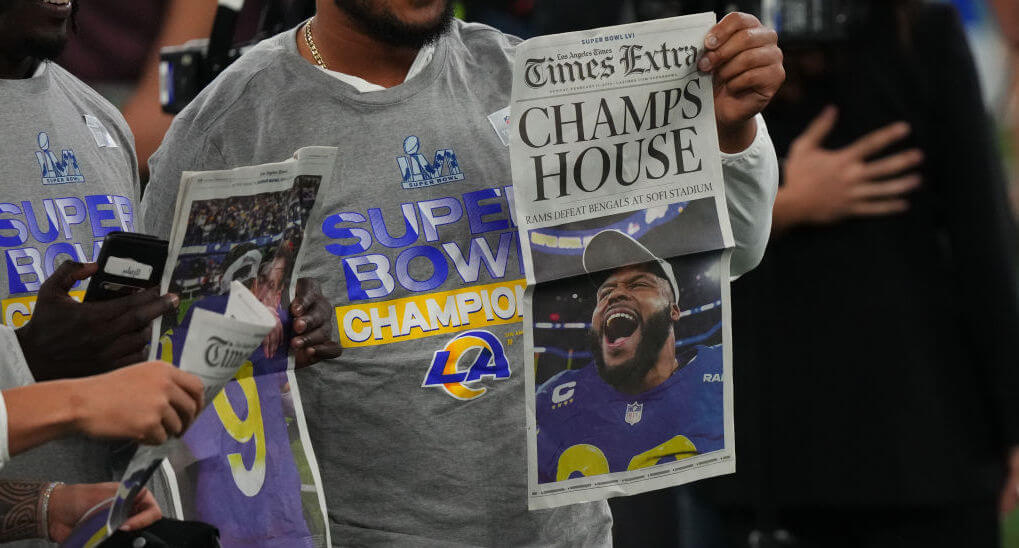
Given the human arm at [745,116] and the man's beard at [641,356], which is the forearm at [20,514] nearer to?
the man's beard at [641,356]

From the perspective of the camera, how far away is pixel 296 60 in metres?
2.10

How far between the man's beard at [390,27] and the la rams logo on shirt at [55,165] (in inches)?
17.7

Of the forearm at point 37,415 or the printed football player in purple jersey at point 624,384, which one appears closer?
the forearm at point 37,415

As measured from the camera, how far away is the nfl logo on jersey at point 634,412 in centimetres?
199

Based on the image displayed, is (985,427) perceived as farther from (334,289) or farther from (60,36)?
(60,36)

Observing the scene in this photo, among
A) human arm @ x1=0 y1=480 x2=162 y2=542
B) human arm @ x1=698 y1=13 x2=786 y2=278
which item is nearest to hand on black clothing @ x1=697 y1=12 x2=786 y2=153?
human arm @ x1=698 y1=13 x2=786 y2=278

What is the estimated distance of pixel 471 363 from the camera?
2072 mm

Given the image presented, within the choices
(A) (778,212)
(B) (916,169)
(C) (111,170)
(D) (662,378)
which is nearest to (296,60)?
(C) (111,170)

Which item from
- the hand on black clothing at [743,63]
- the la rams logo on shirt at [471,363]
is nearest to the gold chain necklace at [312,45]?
the la rams logo on shirt at [471,363]

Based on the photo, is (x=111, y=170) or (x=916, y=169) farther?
(x=916, y=169)

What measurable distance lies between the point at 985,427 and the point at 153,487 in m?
1.74

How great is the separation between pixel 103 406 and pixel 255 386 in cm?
34

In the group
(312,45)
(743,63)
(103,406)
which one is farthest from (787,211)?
(103,406)

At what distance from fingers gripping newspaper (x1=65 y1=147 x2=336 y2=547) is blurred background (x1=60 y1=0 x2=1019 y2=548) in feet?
3.99
